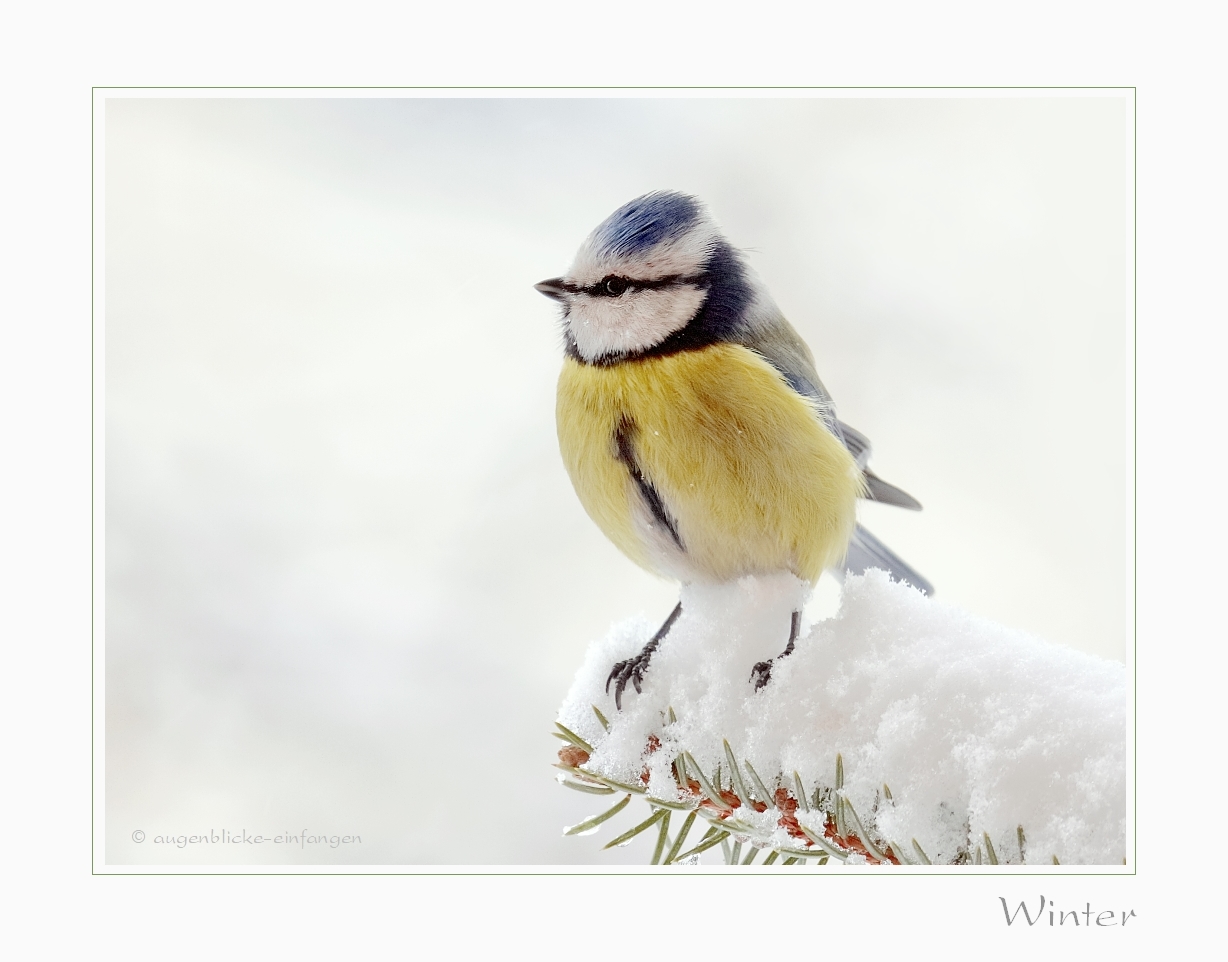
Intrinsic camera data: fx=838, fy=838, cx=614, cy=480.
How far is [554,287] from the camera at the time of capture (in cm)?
Answer: 77

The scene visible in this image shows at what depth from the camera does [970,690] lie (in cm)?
58

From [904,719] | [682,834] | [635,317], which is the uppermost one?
[635,317]

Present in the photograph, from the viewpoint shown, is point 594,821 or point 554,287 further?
point 554,287

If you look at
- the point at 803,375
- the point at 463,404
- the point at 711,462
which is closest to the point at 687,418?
the point at 711,462

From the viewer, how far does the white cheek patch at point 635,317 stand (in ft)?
2.46

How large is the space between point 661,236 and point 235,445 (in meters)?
0.60

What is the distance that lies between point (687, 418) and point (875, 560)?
0.37m

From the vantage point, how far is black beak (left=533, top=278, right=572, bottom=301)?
77 cm

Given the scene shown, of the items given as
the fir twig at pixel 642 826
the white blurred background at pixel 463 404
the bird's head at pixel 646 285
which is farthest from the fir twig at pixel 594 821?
the bird's head at pixel 646 285

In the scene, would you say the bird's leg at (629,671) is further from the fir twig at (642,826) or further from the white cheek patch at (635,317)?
the white cheek patch at (635,317)

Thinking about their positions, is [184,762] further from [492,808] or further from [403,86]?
[403,86]

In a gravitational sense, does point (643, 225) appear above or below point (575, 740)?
above

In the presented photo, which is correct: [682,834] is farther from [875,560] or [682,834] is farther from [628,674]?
[875,560]

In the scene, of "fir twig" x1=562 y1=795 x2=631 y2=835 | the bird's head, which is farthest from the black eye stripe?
"fir twig" x1=562 y1=795 x2=631 y2=835
